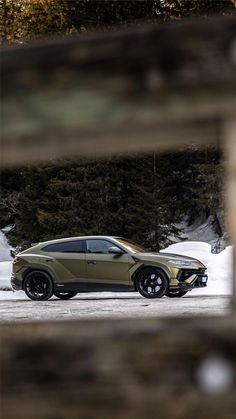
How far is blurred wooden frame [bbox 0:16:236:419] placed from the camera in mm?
1117

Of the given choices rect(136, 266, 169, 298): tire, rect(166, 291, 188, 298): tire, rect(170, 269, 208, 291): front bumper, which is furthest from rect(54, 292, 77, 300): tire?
rect(170, 269, 208, 291): front bumper

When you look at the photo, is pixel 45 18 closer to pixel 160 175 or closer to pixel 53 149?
pixel 160 175

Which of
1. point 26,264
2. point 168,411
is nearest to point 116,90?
point 168,411

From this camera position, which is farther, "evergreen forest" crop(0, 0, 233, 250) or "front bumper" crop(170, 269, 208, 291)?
"evergreen forest" crop(0, 0, 233, 250)

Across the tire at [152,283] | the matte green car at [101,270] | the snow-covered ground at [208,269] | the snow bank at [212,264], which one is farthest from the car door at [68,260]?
the snow bank at [212,264]

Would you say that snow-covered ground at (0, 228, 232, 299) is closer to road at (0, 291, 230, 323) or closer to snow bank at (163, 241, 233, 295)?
snow bank at (163, 241, 233, 295)

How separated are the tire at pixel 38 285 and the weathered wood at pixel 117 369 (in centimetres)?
1487

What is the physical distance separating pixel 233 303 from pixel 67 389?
28 centimetres

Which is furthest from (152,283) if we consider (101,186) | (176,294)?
(101,186)

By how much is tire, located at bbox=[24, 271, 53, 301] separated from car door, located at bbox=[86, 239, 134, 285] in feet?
3.07

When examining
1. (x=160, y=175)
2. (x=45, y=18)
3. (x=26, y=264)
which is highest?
(x=45, y=18)

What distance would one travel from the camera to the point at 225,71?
3.76ft

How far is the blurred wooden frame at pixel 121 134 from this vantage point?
112cm

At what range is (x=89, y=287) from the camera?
15750 millimetres
